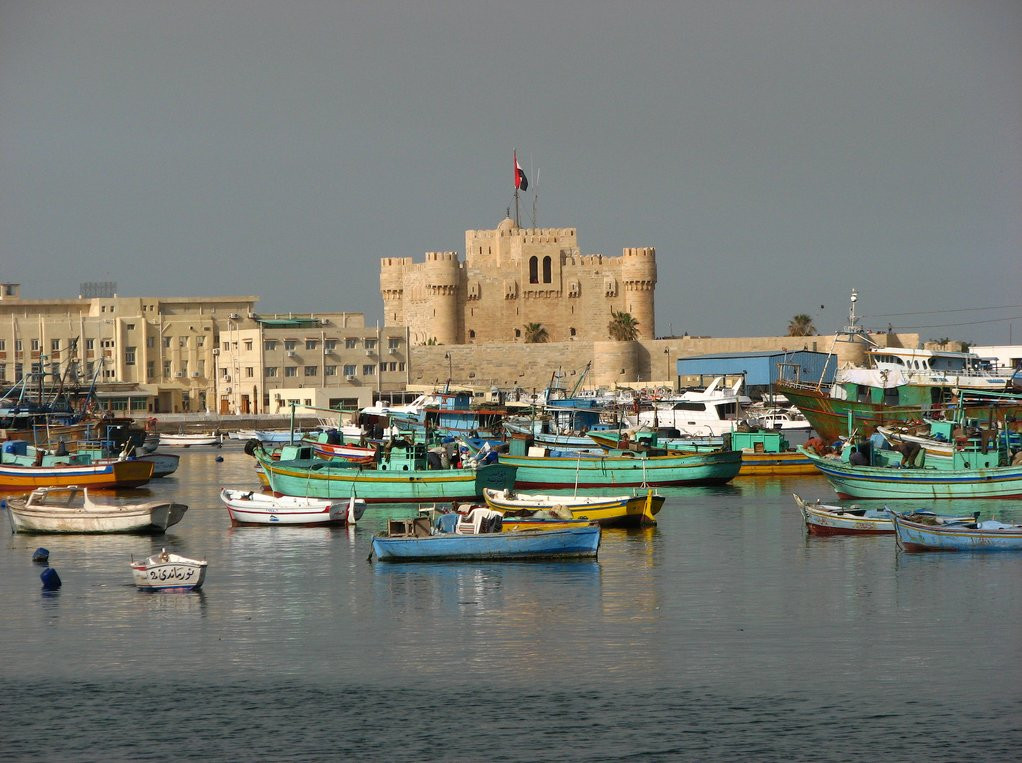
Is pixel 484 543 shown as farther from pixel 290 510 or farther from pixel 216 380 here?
pixel 216 380

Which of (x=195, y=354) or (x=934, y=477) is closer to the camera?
(x=934, y=477)

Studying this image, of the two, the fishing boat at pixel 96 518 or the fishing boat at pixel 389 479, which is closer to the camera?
the fishing boat at pixel 96 518

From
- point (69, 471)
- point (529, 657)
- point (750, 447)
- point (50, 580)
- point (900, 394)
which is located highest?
point (900, 394)

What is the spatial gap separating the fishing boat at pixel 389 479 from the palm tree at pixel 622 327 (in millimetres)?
57810

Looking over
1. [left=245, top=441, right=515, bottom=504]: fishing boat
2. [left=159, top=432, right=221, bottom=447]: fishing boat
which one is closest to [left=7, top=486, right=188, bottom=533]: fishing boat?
[left=245, top=441, right=515, bottom=504]: fishing boat

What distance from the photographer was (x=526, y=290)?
9750 cm

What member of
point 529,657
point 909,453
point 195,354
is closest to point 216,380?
point 195,354

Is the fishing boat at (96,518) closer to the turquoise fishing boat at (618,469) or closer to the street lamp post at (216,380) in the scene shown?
the turquoise fishing boat at (618,469)

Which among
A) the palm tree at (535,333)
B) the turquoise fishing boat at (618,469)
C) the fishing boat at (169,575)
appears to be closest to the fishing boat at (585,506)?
the turquoise fishing boat at (618,469)

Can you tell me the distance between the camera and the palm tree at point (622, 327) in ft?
316

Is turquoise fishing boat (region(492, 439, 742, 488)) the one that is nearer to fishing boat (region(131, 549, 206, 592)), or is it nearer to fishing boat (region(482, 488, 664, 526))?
fishing boat (region(482, 488, 664, 526))

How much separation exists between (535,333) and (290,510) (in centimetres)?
6159

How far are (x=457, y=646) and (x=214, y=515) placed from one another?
18.3m

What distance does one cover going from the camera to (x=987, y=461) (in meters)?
36.3
